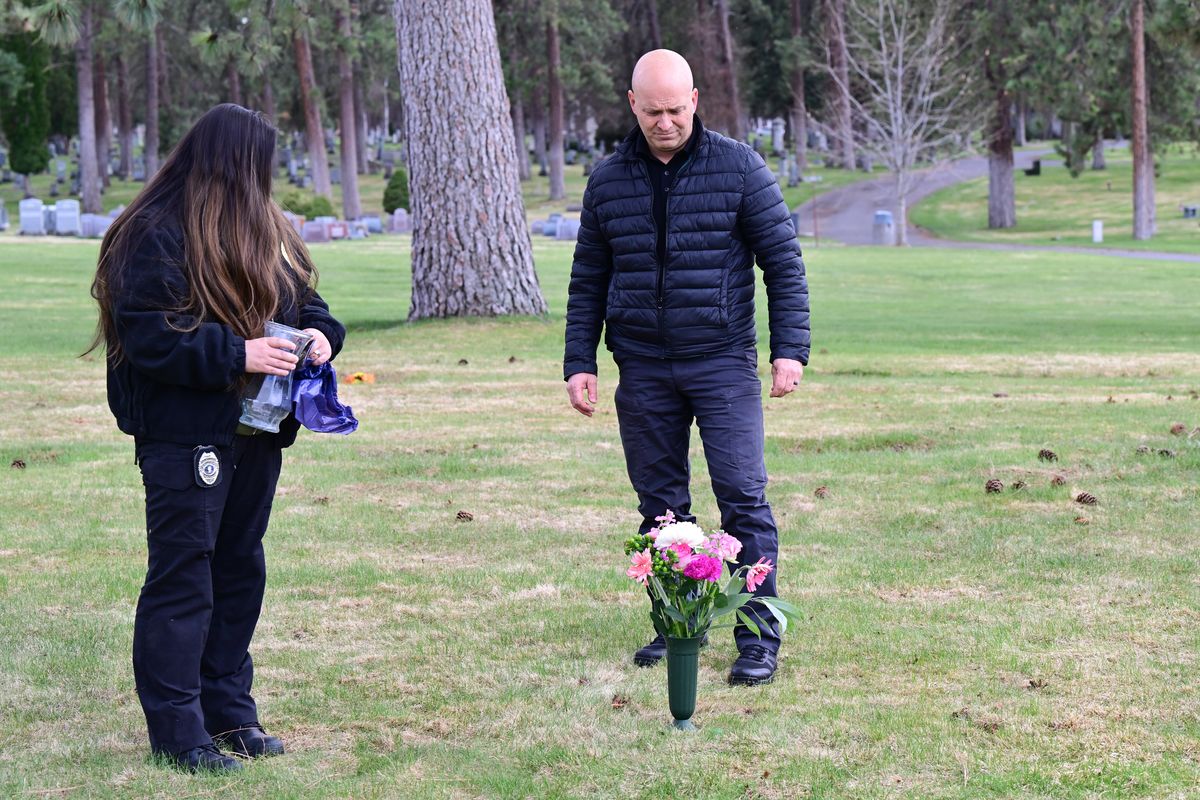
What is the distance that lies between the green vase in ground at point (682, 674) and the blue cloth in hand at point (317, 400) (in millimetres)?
1183

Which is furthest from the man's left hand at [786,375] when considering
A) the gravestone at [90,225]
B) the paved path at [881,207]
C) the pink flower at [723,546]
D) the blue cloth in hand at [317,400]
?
the gravestone at [90,225]

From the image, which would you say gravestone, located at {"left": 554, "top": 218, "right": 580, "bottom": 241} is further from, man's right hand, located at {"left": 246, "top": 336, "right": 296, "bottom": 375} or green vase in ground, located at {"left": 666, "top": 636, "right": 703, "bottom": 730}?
man's right hand, located at {"left": 246, "top": 336, "right": 296, "bottom": 375}

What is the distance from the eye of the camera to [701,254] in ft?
17.2

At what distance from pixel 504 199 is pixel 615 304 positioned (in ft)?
39.8

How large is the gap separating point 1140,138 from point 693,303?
43.1m

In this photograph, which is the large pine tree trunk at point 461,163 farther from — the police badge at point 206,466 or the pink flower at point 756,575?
the police badge at point 206,466

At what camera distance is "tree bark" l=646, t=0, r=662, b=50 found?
6781 centimetres

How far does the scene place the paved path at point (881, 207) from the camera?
42094 mm

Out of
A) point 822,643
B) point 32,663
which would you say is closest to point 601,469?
point 822,643

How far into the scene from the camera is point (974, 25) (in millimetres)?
49406

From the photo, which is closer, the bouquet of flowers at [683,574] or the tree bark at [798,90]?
the bouquet of flowers at [683,574]

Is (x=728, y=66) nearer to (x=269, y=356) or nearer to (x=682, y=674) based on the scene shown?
(x=682, y=674)

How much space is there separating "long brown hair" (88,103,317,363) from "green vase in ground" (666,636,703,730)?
5.12 ft

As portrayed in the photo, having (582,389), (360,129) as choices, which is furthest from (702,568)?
(360,129)
